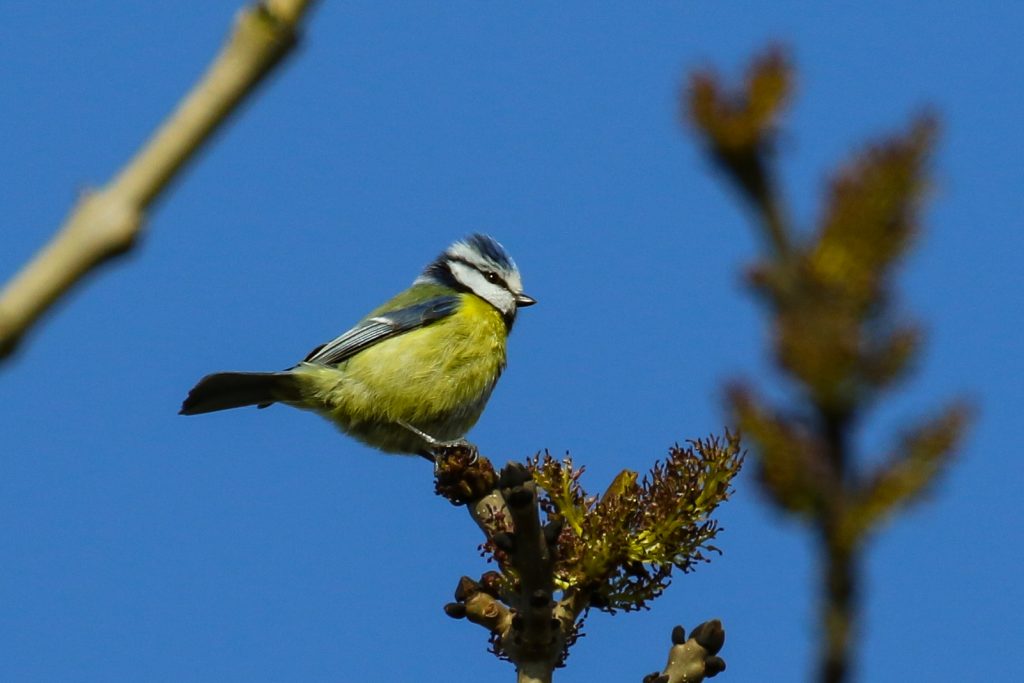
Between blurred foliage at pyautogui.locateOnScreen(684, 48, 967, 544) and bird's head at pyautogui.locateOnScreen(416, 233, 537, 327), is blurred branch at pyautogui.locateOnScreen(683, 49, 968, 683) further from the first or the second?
bird's head at pyautogui.locateOnScreen(416, 233, 537, 327)

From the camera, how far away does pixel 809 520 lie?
2.41 ft

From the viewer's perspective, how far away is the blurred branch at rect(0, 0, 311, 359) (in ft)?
2.58

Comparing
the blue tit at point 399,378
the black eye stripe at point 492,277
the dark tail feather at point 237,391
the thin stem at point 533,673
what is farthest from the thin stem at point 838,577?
the black eye stripe at point 492,277

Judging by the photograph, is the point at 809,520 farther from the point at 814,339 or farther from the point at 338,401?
the point at 338,401

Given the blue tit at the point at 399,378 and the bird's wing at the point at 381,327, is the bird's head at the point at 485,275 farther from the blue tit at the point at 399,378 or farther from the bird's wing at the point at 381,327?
the bird's wing at the point at 381,327

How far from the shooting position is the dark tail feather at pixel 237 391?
21.6ft

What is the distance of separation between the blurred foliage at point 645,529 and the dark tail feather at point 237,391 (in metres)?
3.71

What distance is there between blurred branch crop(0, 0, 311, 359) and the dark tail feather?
581 centimetres

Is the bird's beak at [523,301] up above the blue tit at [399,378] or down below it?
above

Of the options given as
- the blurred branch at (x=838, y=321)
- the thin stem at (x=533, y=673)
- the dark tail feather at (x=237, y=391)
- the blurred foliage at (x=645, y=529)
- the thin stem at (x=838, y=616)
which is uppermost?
the dark tail feather at (x=237, y=391)

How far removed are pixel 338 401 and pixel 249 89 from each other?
6043mm

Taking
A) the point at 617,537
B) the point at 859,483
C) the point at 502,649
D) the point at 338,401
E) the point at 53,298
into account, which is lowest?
the point at 53,298

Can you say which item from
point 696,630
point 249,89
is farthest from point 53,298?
point 696,630

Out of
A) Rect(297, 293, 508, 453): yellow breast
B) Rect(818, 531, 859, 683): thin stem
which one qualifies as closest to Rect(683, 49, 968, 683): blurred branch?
Rect(818, 531, 859, 683): thin stem
